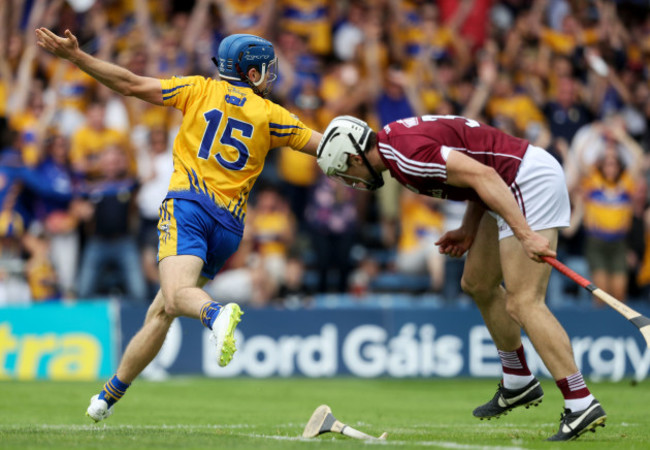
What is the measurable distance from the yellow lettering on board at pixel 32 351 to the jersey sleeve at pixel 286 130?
7.48m

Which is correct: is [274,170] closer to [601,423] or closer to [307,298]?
[307,298]

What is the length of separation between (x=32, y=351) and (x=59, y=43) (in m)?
7.63

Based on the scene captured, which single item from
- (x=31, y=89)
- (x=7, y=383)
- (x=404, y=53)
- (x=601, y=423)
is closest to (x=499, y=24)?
(x=404, y=53)

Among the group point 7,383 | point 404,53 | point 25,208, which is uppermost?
point 404,53

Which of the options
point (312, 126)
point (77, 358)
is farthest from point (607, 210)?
point (77, 358)

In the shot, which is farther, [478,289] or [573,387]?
[478,289]

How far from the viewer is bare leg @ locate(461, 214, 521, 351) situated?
26.0 ft

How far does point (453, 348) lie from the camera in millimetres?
14844

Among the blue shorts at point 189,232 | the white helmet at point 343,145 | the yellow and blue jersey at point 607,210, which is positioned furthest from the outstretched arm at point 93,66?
the yellow and blue jersey at point 607,210

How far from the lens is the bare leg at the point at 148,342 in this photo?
7988mm

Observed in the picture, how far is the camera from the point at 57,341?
14.5 metres

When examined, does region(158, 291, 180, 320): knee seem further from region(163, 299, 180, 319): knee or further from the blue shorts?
the blue shorts

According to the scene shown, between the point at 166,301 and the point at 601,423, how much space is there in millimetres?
3006

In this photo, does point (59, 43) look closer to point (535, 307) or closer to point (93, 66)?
point (93, 66)
